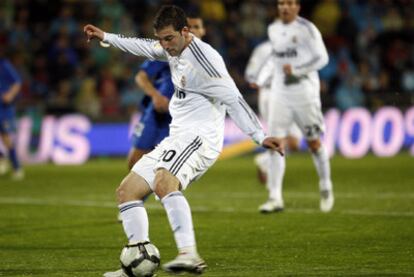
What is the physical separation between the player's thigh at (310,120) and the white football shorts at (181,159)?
4532 millimetres

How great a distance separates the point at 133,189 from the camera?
756 centimetres

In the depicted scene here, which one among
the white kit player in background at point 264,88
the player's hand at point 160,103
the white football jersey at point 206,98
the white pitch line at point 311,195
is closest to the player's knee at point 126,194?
the white football jersey at point 206,98

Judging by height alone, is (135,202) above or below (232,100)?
below

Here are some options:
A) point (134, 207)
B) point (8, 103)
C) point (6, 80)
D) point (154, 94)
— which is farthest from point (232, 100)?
point (6, 80)

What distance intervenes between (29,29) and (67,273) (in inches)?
675

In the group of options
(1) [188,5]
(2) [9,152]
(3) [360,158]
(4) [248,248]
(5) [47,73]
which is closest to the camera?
(4) [248,248]

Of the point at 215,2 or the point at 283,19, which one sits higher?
the point at 215,2

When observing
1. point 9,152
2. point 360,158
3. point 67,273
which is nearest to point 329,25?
point 360,158

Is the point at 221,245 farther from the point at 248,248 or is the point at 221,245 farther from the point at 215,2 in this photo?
the point at 215,2

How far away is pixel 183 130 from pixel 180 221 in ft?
2.77

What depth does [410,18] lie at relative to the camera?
26.0 meters

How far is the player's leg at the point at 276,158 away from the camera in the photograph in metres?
12.3

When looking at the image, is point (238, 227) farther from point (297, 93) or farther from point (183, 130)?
point (183, 130)

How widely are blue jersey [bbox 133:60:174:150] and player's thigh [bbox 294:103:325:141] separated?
1.82 m
